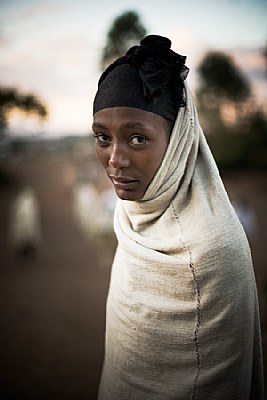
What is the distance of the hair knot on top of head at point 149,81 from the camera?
144 cm

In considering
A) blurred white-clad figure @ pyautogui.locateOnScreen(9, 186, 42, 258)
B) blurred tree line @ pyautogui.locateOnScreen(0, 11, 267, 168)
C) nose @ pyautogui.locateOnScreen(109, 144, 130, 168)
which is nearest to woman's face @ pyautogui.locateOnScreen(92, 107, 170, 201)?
nose @ pyautogui.locateOnScreen(109, 144, 130, 168)

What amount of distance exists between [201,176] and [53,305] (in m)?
7.37

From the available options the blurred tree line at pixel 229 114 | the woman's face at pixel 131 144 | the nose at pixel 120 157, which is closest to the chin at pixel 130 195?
the woman's face at pixel 131 144

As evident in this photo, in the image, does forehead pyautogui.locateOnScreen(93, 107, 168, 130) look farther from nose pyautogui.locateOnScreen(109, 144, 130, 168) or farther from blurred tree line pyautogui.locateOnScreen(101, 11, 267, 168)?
blurred tree line pyautogui.locateOnScreen(101, 11, 267, 168)

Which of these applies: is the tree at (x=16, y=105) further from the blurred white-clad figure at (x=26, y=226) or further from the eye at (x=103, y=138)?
the blurred white-clad figure at (x=26, y=226)

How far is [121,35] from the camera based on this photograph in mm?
6035

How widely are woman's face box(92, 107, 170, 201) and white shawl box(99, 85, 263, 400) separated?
41mm

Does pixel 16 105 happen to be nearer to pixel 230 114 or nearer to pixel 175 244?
pixel 175 244

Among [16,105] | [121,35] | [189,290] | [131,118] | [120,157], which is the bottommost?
[189,290]

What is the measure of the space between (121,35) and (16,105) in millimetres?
3235

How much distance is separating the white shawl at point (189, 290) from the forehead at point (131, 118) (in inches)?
3.8

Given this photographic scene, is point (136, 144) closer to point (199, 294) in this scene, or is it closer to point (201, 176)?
point (201, 176)

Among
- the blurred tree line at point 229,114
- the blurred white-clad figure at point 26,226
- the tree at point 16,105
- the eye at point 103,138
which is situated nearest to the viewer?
the eye at point 103,138

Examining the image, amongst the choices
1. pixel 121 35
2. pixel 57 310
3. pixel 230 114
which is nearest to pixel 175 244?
pixel 121 35
